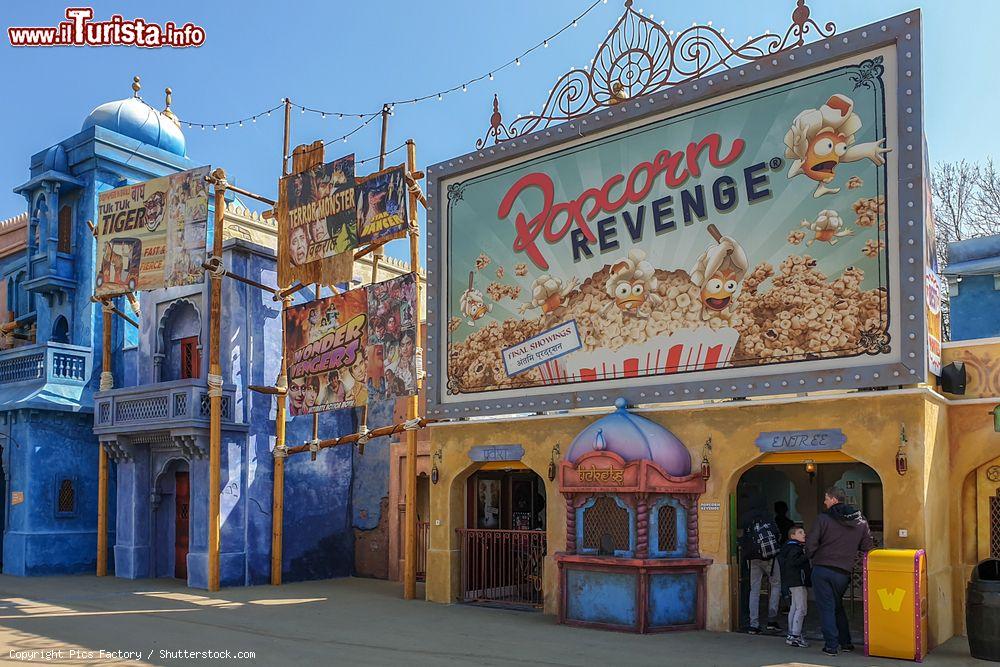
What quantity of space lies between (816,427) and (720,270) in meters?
2.67

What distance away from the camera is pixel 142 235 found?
2055 cm

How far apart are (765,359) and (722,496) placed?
2038mm

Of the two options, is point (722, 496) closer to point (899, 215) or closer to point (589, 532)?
point (589, 532)

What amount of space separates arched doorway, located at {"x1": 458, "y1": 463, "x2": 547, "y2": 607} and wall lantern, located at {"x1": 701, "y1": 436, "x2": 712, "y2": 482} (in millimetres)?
3267

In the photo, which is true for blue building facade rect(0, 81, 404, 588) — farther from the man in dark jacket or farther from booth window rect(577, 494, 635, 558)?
the man in dark jacket

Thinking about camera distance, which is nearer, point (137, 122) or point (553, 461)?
point (553, 461)

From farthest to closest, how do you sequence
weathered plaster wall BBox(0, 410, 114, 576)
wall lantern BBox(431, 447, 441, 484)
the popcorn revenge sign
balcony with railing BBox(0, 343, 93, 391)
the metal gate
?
1. balcony with railing BBox(0, 343, 93, 391)
2. weathered plaster wall BBox(0, 410, 114, 576)
3. wall lantern BBox(431, 447, 441, 484)
4. the metal gate
5. the popcorn revenge sign

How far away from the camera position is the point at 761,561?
44.8ft

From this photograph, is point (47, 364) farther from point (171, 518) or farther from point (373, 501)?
point (373, 501)

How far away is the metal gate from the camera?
16609mm

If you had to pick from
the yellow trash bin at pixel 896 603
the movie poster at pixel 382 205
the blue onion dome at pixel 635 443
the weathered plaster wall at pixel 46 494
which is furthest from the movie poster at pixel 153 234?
the yellow trash bin at pixel 896 603

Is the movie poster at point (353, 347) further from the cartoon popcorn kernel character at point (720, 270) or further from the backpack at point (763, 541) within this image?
the backpack at point (763, 541)

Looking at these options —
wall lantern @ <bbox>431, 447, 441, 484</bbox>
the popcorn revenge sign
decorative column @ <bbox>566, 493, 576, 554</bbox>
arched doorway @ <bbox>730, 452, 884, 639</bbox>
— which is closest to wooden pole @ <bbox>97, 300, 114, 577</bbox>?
the popcorn revenge sign

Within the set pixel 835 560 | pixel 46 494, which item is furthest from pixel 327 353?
pixel 835 560
